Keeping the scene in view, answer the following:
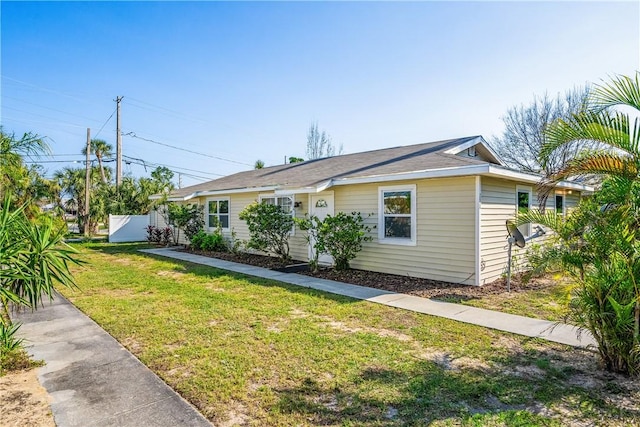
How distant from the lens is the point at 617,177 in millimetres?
3920

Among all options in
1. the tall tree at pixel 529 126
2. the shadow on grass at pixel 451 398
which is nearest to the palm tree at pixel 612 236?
the shadow on grass at pixel 451 398

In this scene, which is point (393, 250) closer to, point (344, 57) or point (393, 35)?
point (393, 35)

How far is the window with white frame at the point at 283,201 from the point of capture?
39.9 ft

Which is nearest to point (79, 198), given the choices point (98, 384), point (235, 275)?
point (235, 275)

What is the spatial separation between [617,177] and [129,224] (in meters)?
21.7

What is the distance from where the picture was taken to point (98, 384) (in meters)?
3.45

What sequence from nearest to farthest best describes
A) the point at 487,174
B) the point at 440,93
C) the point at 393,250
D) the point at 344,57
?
the point at 487,174 → the point at 393,250 → the point at 440,93 → the point at 344,57

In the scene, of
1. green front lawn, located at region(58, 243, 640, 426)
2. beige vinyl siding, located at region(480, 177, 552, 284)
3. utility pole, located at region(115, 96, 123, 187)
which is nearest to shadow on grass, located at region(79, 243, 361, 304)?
green front lawn, located at region(58, 243, 640, 426)

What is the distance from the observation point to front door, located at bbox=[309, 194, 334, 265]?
10758mm

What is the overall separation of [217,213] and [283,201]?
14.6 feet

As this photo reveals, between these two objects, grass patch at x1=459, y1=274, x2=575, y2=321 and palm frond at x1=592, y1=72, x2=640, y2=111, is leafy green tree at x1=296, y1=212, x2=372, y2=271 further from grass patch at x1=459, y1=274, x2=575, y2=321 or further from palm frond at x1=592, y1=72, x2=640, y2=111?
palm frond at x1=592, y1=72, x2=640, y2=111

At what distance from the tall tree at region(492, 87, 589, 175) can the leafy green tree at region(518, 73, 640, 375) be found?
20.1 metres

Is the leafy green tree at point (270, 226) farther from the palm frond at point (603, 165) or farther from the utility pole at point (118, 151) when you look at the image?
the utility pole at point (118, 151)

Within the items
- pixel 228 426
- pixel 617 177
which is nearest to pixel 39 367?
pixel 228 426
